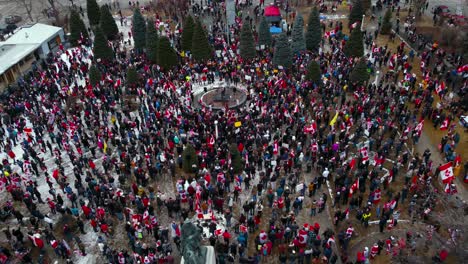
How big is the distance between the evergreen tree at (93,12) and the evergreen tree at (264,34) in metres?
18.9

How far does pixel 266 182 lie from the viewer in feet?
66.2

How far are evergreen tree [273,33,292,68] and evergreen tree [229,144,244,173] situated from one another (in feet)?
44.1

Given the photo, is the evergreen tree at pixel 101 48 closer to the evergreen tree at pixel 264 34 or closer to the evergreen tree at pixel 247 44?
the evergreen tree at pixel 247 44

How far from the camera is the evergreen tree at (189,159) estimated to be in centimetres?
2078

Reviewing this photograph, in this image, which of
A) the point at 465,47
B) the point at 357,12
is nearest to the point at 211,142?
the point at 465,47

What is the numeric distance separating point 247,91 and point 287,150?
8.76m

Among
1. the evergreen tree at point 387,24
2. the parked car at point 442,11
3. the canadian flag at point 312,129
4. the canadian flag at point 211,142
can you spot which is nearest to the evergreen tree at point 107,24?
the canadian flag at point 211,142

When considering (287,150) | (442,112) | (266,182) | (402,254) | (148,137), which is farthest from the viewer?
(442,112)

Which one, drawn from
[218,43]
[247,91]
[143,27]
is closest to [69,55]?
[143,27]

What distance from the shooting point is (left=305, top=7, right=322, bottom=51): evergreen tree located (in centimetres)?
3522

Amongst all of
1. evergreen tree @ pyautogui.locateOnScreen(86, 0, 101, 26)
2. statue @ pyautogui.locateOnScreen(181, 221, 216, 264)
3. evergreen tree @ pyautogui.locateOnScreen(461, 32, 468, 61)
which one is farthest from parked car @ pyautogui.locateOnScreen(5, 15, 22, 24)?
evergreen tree @ pyautogui.locateOnScreen(461, 32, 468, 61)

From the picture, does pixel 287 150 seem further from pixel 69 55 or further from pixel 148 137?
pixel 69 55

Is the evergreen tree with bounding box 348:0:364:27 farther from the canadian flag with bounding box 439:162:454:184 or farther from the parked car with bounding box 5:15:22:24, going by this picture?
the parked car with bounding box 5:15:22:24

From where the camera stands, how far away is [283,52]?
3164 centimetres
